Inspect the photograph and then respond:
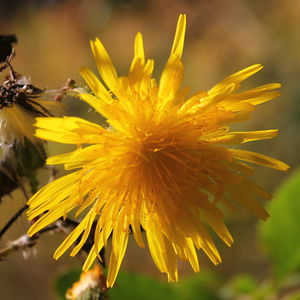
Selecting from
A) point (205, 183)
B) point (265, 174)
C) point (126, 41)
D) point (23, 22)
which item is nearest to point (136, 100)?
point (205, 183)

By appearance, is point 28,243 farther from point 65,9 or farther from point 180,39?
point 65,9

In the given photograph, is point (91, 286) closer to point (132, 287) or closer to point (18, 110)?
point (132, 287)

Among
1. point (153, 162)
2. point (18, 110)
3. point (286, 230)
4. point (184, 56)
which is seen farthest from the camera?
point (184, 56)

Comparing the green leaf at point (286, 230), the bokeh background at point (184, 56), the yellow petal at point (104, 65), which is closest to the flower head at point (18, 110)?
the yellow petal at point (104, 65)

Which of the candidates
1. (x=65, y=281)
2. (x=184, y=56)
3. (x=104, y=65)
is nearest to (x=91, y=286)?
(x=65, y=281)

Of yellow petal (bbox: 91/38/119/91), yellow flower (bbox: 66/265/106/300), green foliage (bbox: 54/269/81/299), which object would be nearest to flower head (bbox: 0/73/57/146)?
yellow petal (bbox: 91/38/119/91)

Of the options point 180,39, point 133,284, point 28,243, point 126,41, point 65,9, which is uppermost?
point 65,9
